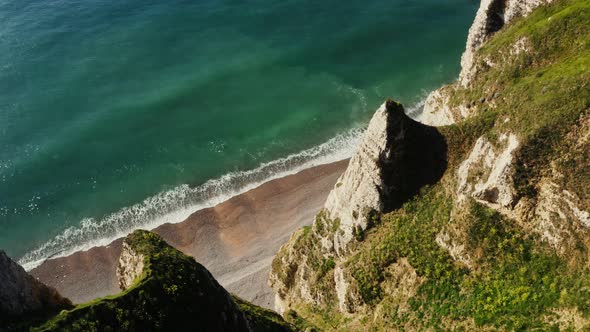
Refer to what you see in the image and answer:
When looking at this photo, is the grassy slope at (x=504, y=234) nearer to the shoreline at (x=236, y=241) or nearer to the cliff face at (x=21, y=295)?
the shoreline at (x=236, y=241)

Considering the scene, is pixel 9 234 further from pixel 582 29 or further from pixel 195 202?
pixel 582 29

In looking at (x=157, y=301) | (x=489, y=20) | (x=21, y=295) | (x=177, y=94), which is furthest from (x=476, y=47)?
(x=177, y=94)

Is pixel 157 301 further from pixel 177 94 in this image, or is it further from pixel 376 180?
pixel 177 94

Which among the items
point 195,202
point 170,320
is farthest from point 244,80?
point 170,320

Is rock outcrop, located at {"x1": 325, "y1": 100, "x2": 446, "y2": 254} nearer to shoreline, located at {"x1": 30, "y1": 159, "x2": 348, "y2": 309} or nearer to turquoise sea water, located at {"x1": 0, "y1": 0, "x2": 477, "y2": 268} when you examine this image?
shoreline, located at {"x1": 30, "y1": 159, "x2": 348, "y2": 309}

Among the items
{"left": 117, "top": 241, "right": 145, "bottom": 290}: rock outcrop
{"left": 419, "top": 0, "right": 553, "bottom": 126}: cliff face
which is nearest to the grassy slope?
{"left": 419, "top": 0, "right": 553, "bottom": 126}: cliff face

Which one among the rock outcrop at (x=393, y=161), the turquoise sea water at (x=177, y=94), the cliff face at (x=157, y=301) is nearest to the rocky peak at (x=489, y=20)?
the rock outcrop at (x=393, y=161)

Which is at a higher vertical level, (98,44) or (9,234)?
(98,44)
